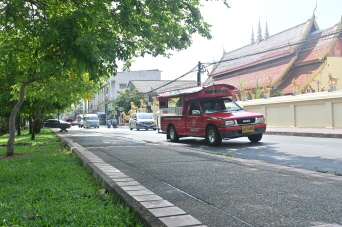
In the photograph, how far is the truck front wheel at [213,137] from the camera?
12.8 metres

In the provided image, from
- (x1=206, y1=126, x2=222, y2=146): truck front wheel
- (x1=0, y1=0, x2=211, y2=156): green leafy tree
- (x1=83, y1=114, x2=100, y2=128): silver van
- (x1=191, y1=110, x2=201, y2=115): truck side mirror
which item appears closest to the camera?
(x1=0, y1=0, x2=211, y2=156): green leafy tree

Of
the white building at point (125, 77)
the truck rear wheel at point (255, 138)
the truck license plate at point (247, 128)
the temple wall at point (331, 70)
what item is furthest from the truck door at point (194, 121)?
the white building at point (125, 77)

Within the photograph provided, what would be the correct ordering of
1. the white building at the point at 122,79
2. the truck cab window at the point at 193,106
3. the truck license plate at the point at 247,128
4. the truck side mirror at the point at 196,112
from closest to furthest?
the truck license plate at the point at 247,128 < the truck side mirror at the point at 196,112 < the truck cab window at the point at 193,106 < the white building at the point at 122,79

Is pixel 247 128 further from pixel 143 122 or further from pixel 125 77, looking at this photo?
pixel 125 77

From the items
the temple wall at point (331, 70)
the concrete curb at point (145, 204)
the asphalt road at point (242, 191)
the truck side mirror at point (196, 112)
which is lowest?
the asphalt road at point (242, 191)

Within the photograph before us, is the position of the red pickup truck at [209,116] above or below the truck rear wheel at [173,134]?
above

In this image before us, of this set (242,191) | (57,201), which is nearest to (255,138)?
(242,191)

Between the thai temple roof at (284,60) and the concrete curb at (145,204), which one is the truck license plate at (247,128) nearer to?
the concrete curb at (145,204)

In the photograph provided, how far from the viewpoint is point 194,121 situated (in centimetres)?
1405

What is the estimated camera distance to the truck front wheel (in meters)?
12.8

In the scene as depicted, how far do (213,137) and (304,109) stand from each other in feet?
47.5

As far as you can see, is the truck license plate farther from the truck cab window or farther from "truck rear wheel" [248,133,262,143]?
the truck cab window

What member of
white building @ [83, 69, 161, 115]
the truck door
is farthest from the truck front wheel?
white building @ [83, 69, 161, 115]

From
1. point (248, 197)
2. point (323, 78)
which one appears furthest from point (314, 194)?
point (323, 78)
